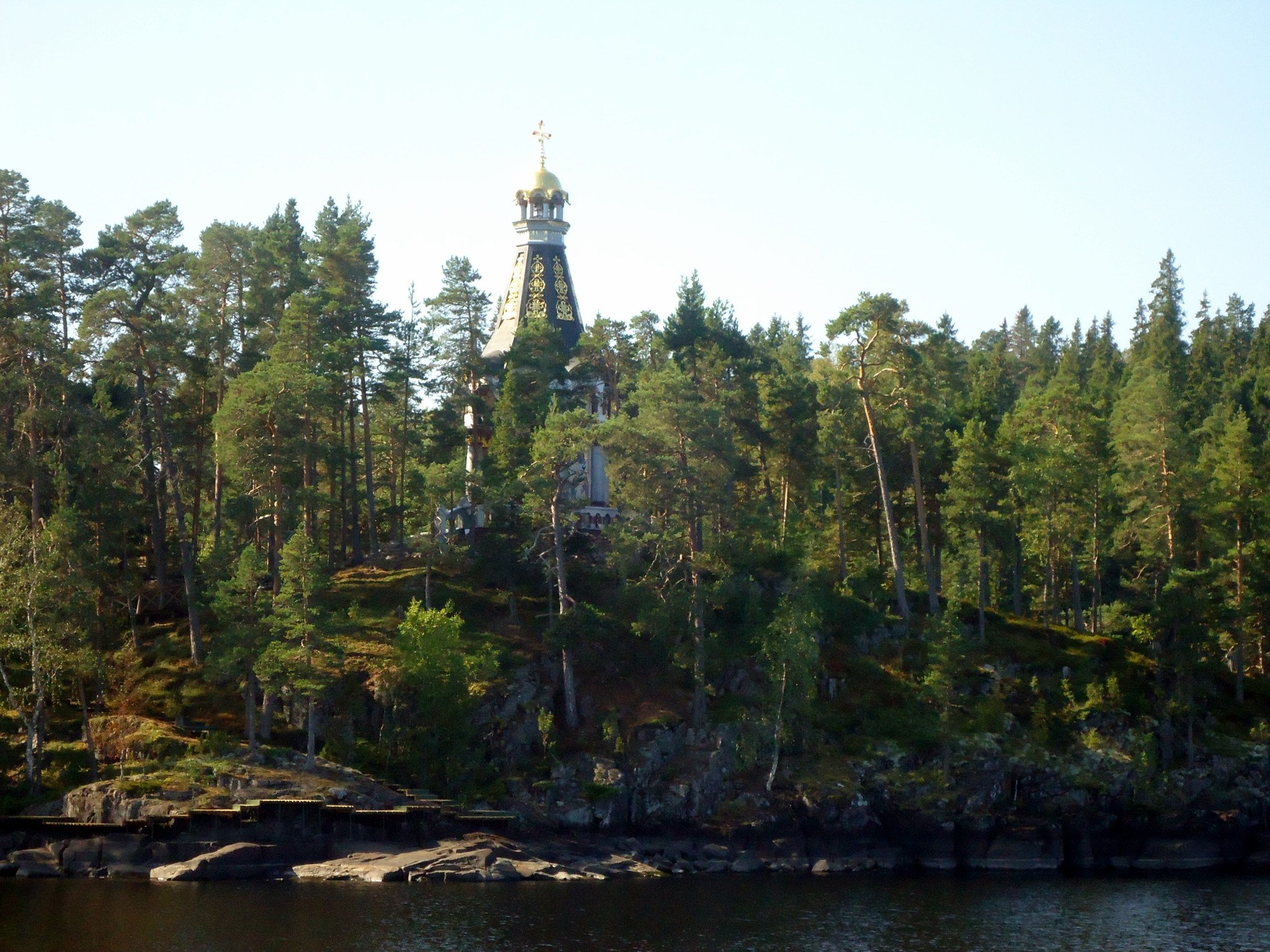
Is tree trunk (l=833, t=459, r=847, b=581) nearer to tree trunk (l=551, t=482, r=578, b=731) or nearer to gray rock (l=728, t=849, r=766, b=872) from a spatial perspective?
tree trunk (l=551, t=482, r=578, b=731)

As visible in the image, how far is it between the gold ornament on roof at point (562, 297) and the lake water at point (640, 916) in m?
32.6

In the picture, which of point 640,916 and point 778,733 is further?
point 778,733

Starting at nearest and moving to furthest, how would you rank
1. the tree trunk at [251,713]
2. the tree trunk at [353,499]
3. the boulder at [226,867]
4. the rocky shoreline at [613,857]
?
the boulder at [226,867] < the rocky shoreline at [613,857] < the tree trunk at [251,713] < the tree trunk at [353,499]

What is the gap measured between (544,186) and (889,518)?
81.7 ft

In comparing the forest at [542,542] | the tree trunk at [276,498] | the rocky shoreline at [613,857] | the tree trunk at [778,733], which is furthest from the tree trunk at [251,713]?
the tree trunk at [778,733]

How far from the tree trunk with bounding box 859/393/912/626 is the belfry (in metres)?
12.6

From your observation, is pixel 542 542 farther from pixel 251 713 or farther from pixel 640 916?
pixel 640 916

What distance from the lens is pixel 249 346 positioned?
66.4 meters

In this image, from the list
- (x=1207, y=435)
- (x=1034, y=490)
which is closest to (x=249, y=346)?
(x=1034, y=490)

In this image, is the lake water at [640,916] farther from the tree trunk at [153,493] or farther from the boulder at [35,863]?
the tree trunk at [153,493]

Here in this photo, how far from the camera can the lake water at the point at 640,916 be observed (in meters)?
38.1

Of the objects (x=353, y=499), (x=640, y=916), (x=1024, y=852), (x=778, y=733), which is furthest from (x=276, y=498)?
(x=1024, y=852)

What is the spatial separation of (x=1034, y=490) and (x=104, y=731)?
37673 millimetres

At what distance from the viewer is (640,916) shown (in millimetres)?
42031
